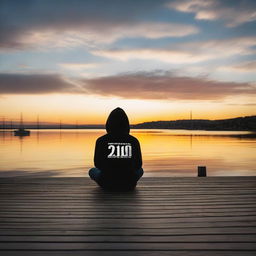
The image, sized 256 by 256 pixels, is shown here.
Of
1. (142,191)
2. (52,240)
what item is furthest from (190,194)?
(52,240)

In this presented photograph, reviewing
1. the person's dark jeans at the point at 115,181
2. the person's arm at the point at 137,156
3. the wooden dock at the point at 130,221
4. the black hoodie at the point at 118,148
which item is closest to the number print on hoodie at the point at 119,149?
the black hoodie at the point at 118,148

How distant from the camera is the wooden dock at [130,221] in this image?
298cm

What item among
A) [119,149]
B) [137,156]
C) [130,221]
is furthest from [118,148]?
[130,221]

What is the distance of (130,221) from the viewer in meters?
3.86

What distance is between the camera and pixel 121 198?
525 centimetres

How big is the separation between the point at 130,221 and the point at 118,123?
6.78ft

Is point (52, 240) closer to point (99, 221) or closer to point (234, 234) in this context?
point (99, 221)

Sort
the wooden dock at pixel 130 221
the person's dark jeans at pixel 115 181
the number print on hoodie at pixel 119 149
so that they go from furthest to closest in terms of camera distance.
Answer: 1. the person's dark jeans at pixel 115 181
2. the number print on hoodie at pixel 119 149
3. the wooden dock at pixel 130 221

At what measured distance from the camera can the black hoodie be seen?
5305mm

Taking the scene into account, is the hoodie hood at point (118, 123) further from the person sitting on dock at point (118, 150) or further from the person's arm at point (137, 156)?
the person's arm at point (137, 156)

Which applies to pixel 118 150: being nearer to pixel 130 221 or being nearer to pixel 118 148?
pixel 118 148

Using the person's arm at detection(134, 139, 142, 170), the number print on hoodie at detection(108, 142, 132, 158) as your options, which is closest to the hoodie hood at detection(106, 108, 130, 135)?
the number print on hoodie at detection(108, 142, 132, 158)

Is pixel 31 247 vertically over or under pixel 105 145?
under

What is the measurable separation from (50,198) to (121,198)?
1405mm
